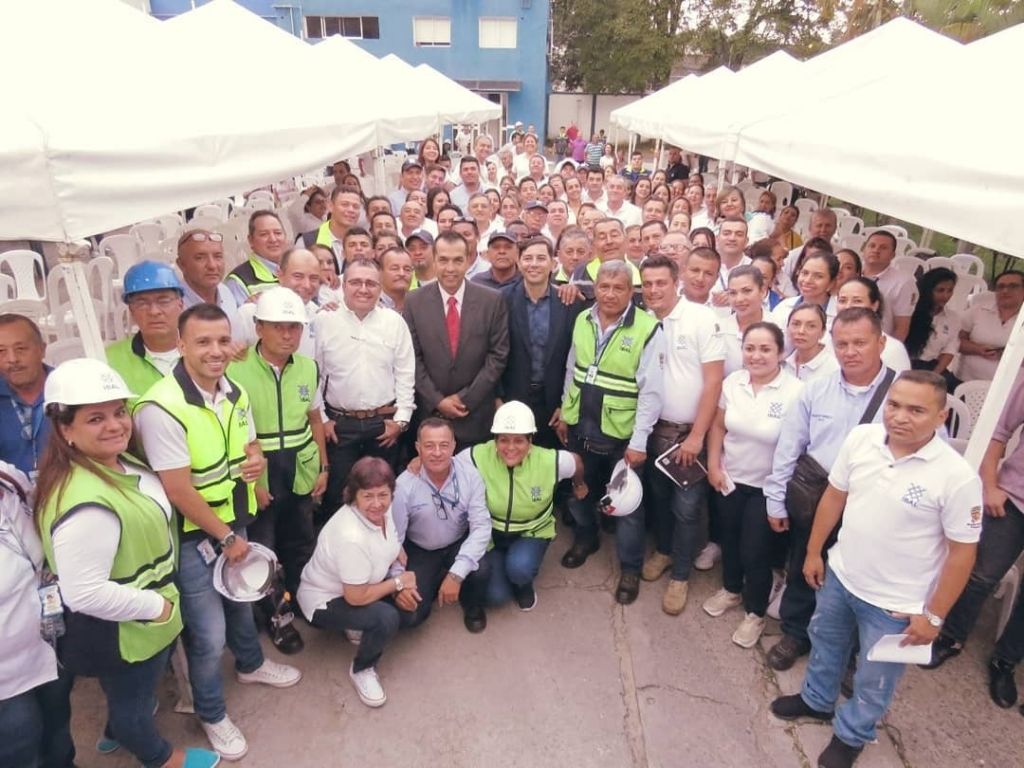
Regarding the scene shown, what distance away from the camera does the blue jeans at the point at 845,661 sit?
258 cm

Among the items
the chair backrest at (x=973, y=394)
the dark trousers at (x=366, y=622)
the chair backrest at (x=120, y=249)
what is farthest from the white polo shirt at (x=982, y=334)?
the chair backrest at (x=120, y=249)

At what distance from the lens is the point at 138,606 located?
2.13 m

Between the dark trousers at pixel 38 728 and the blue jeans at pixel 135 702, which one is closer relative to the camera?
the dark trousers at pixel 38 728

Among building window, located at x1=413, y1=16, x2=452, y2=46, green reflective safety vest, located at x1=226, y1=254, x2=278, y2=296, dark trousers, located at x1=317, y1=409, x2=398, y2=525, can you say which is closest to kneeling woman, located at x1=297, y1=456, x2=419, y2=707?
dark trousers, located at x1=317, y1=409, x2=398, y2=525

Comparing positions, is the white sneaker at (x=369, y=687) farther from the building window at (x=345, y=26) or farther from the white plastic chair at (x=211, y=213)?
the building window at (x=345, y=26)

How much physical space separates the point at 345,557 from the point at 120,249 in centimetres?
486

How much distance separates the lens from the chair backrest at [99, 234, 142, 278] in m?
6.04

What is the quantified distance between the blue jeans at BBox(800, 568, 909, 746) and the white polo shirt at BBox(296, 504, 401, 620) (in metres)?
2.06

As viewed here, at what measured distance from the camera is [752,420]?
3258mm

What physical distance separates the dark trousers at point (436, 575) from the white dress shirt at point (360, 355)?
818mm

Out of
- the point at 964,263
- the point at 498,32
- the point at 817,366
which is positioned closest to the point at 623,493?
the point at 817,366

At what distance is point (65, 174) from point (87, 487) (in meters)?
1.01

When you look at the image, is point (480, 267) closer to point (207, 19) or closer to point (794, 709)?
point (207, 19)

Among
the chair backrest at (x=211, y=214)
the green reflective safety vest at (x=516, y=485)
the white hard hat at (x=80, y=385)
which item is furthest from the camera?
the chair backrest at (x=211, y=214)
